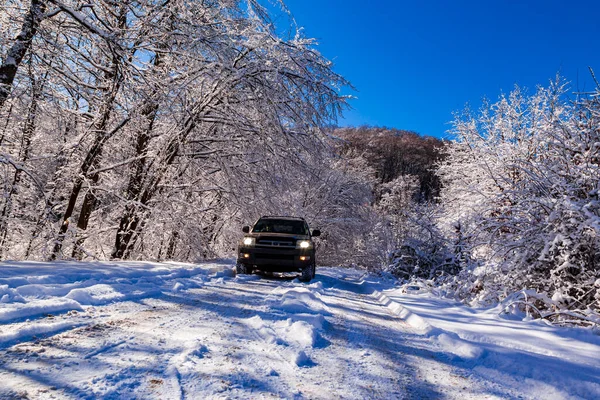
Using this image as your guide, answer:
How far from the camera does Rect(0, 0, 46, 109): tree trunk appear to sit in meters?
5.92

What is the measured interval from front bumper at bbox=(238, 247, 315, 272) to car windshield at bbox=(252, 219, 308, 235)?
132 cm

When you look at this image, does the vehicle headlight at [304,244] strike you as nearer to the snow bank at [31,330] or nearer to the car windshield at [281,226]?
the car windshield at [281,226]

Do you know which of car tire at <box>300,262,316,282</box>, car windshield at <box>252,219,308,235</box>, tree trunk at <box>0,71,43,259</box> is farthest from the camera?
car windshield at <box>252,219,308,235</box>

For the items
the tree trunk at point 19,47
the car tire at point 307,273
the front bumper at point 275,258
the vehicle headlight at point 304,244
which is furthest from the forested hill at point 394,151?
the tree trunk at point 19,47

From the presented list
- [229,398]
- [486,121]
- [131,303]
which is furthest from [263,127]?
[486,121]

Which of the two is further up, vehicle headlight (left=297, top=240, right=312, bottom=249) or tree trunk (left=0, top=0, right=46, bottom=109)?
tree trunk (left=0, top=0, right=46, bottom=109)

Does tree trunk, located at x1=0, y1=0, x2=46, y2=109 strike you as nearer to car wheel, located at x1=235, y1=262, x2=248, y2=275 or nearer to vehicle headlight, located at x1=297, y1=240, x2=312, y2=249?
car wheel, located at x1=235, y1=262, x2=248, y2=275

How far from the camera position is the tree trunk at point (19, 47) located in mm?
5918

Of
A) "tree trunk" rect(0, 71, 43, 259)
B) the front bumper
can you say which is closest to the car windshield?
the front bumper

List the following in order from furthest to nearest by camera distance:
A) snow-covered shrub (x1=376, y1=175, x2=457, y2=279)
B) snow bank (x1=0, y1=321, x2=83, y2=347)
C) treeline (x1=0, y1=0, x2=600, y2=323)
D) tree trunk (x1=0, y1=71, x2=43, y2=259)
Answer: snow-covered shrub (x1=376, y1=175, x2=457, y2=279)
tree trunk (x1=0, y1=71, x2=43, y2=259)
treeline (x1=0, y1=0, x2=600, y2=323)
snow bank (x1=0, y1=321, x2=83, y2=347)

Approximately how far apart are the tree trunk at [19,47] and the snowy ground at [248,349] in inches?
127

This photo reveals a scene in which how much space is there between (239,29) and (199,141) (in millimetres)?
3581

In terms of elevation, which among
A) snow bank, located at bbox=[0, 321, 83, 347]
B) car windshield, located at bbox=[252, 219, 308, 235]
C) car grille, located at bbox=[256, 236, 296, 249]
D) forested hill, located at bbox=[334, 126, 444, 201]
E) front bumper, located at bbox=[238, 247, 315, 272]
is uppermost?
forested hill, located at bbox=[334, 126, 444, 201]

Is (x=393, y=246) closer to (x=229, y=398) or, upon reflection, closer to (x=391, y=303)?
(x=391, y=303)
